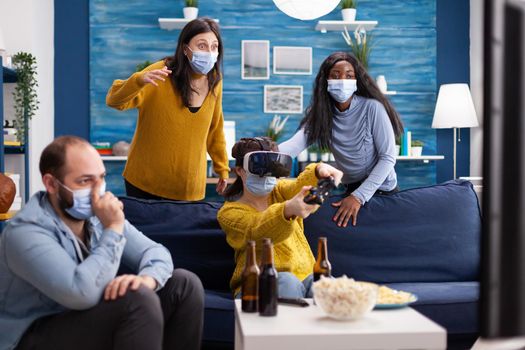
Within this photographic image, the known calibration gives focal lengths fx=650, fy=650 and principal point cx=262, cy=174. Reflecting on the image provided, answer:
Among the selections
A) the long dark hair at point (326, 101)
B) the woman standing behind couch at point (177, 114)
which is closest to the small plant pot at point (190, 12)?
the woman standing behind couch at point (177, 114)

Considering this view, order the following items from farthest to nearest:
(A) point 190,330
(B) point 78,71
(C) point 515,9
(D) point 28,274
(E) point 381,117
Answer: (B) point 78,71
(E) point 381,117
(A) point 190,330
(D) point 28,274
(C) point 515,9

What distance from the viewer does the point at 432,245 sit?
113 inches

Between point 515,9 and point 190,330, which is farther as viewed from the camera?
point 190,330

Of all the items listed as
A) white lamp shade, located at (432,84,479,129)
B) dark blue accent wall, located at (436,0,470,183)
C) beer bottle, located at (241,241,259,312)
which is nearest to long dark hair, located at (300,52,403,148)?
beer bottle, located at (241,241,259,312)

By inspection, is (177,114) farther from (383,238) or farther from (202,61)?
(383,238)

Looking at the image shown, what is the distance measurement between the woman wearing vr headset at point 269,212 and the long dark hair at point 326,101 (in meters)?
0.39

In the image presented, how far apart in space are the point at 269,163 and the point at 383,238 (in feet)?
2.55

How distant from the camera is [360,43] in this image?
222 inches

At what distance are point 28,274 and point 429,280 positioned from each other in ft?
5.79

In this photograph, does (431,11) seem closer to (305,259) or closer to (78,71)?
(78,71)

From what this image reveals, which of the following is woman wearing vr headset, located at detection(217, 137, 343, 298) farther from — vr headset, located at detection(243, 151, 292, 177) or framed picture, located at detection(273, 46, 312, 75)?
framed picture, located at detection(273, 46, 312, 75)

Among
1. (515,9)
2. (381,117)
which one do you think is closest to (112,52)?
(381,117)

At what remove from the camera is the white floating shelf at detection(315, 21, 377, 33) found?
545cm

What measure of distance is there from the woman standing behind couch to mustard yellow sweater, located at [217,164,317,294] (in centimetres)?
59
